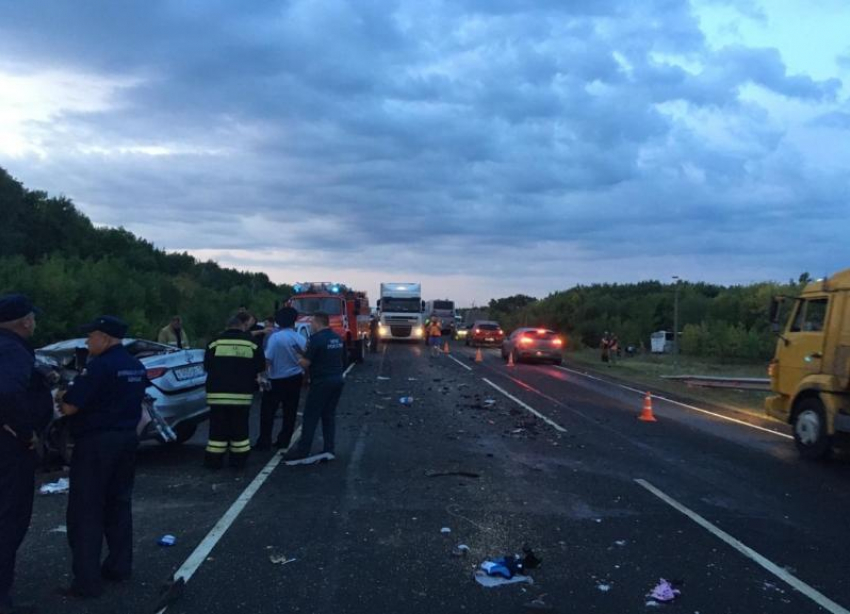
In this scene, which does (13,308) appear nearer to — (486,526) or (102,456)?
(102,456)

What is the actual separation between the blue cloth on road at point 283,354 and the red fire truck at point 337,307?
495 inches

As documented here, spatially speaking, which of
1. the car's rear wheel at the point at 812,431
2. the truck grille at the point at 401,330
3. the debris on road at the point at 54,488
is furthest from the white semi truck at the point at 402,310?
the debris on road at the point at 54,488

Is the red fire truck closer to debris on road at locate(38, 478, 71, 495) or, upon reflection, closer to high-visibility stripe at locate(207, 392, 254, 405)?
high-visibility stripe at locate(207, 392, 254, 405)

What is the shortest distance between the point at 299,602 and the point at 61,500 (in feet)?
12.6

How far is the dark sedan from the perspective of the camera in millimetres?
30656

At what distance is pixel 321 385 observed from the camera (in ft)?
31.3

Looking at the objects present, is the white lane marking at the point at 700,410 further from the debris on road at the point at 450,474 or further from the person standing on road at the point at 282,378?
the person standing on road at the point at 282,378

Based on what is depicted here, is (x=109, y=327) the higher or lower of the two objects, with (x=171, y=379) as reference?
higher

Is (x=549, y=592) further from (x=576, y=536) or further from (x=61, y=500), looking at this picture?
(x=61, y=500)

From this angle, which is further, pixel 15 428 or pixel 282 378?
pixel 282 378

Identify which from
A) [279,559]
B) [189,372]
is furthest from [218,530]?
[189,372]

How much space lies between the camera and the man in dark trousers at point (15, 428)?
4.48 m

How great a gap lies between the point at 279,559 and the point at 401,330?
40.4 metres

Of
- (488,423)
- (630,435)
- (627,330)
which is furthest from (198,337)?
(627,330)
